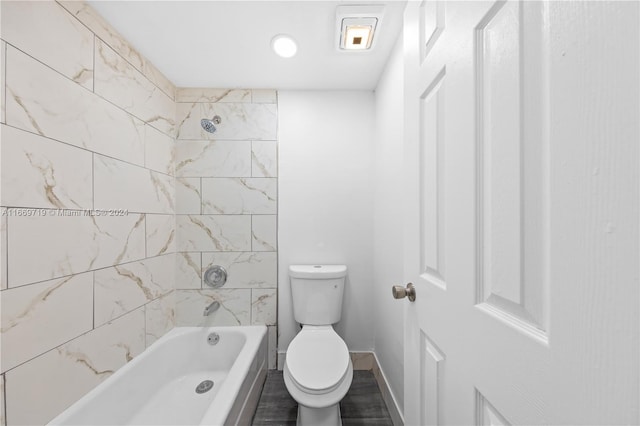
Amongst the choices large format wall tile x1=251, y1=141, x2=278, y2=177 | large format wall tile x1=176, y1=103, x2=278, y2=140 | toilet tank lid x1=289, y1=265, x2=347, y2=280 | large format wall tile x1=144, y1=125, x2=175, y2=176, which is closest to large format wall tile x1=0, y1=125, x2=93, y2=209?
large format wall tile x1=144, y1=125, x2=175, y2=176

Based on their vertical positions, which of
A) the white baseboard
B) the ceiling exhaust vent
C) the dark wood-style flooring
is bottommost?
the dark wood-style flooring

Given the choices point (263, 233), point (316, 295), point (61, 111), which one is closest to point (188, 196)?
point (263, 233)

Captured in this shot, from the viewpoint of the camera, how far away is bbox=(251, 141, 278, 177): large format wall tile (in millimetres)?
1964

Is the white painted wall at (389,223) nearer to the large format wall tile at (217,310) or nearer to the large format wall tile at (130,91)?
the large format wall tile at (217,310)

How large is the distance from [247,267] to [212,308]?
36 centimetres

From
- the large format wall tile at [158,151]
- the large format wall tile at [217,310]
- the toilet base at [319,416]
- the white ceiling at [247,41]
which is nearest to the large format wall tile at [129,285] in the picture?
the large format wall tile at [217,310]

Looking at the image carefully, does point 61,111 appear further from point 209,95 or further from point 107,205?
point 209,95

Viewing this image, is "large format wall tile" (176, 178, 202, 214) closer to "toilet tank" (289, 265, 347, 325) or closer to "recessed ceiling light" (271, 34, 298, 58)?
"toilet tank" (289, 265, 347, 325)

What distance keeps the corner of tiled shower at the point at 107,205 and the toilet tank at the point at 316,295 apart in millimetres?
216

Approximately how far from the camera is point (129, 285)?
1.44m

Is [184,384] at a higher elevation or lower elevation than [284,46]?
lower

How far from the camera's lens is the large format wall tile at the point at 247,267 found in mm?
1947

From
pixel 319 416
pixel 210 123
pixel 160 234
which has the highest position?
pixel 210 123

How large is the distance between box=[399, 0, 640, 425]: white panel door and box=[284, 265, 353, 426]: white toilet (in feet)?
2.23
